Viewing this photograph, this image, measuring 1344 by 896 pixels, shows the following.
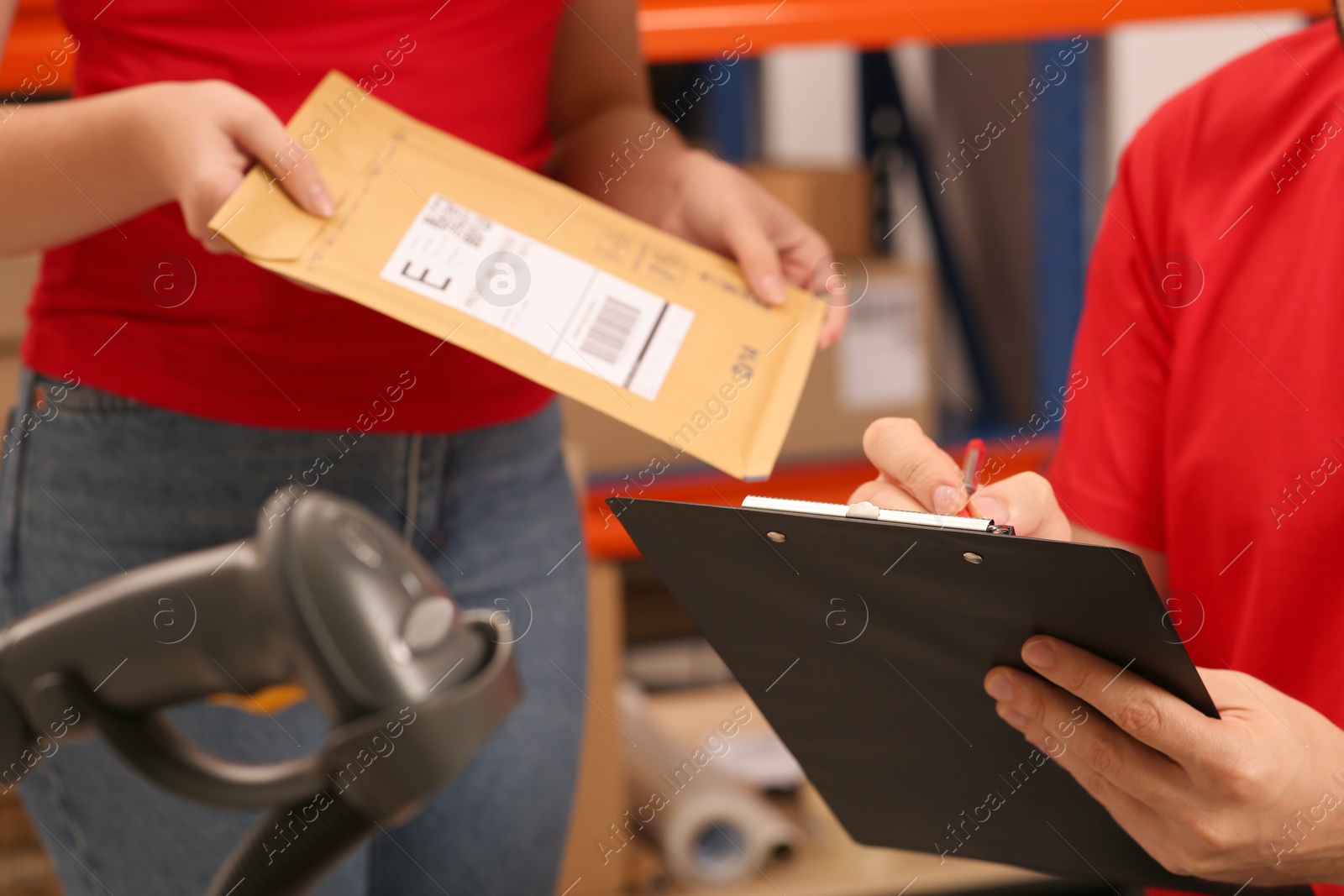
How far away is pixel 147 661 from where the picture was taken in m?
0.37

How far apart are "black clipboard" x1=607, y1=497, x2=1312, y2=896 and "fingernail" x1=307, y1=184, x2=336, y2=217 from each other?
0.26 metres

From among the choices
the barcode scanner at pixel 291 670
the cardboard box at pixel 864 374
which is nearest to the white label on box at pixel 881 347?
the cardboard box at pixel 864 374

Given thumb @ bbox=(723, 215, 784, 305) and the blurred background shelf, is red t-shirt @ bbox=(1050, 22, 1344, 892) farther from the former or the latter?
the blurred background shelf

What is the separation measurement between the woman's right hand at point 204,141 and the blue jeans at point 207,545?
15cm

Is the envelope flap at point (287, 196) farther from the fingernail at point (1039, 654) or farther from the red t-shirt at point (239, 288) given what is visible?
the fingernail at point (1039, 654)

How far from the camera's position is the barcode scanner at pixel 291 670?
0.34 metres

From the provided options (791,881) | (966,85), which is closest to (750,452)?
(791,881)

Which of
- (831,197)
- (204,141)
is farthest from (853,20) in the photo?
(204,141)

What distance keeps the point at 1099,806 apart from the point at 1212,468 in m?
0.24

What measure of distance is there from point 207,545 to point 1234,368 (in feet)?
2.07

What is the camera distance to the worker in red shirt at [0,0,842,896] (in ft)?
2.30

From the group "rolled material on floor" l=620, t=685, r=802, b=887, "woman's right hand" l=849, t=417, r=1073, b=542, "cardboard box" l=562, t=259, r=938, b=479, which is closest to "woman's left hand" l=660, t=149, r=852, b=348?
"woman's right hand" l=849, t=417, r=1073, b=542

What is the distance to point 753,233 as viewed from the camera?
0.77 m

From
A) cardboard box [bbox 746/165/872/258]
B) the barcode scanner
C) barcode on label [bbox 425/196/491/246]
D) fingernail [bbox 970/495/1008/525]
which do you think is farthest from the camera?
cardboard box [bbox 746/165/872/258]
